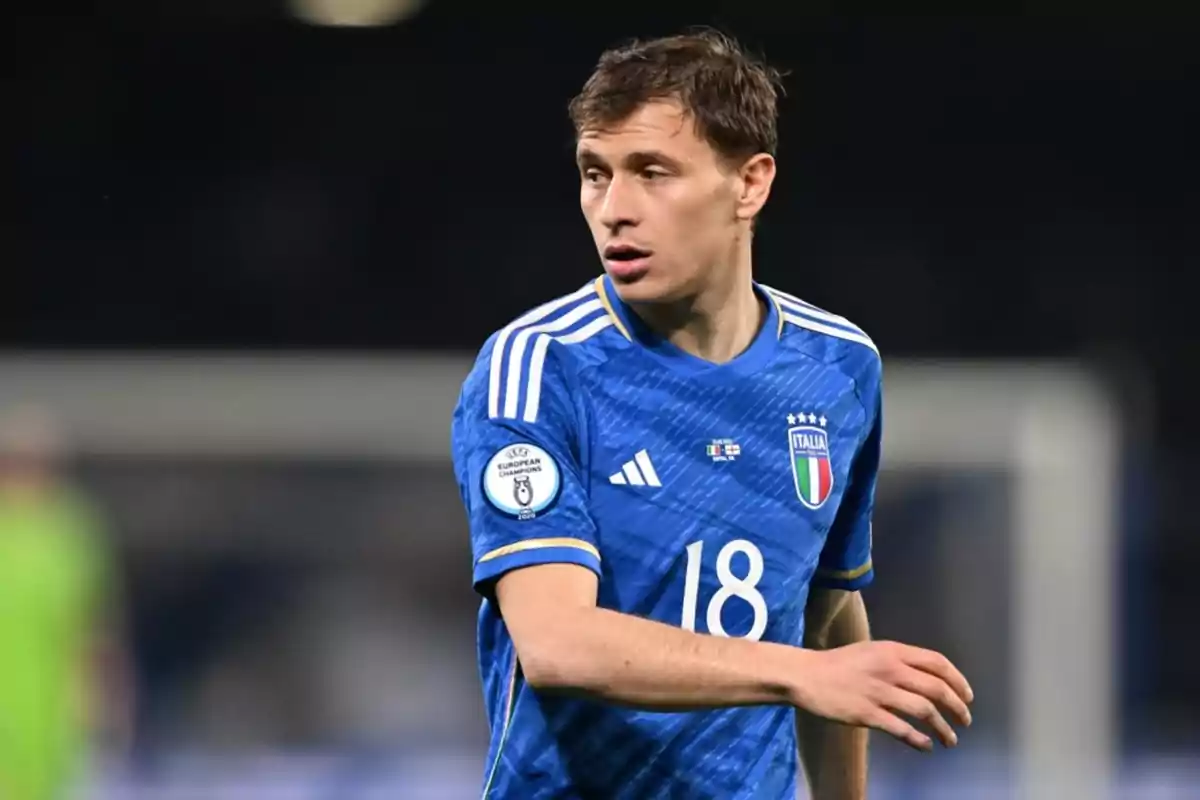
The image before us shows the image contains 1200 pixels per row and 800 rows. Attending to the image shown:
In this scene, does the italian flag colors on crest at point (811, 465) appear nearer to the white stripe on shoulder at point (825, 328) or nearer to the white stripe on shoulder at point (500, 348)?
the white stripe on shoulder at point (825, 328)

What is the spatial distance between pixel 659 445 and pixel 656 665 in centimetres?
43

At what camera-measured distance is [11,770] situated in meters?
6.43

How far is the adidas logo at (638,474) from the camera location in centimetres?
244

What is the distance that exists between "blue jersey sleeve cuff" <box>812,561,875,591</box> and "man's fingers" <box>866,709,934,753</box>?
711mm

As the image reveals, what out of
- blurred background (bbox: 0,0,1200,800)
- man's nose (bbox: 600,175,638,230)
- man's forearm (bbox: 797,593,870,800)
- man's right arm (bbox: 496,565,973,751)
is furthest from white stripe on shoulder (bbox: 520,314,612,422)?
blurred background (bbox: 0,0,1200,800)

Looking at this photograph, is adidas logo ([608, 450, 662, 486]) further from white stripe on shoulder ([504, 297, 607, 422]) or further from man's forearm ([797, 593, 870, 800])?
man's forearm ([797, 593, 870, 800])

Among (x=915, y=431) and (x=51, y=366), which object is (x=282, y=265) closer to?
(x=51, y=366)

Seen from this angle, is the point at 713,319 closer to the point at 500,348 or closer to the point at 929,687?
the point at 500,348

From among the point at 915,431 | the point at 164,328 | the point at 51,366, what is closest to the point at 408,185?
the point at 164,328

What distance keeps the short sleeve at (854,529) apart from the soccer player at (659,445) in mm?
93

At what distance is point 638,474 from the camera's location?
2449mm

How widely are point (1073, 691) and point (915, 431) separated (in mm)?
1189

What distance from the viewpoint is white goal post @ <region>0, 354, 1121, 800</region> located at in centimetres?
692

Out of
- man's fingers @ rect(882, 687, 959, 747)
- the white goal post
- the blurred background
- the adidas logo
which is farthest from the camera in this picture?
the white goal post
